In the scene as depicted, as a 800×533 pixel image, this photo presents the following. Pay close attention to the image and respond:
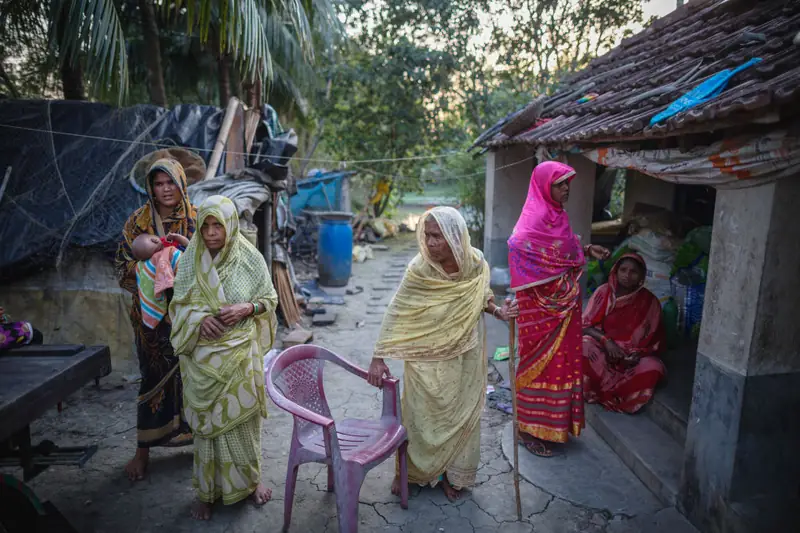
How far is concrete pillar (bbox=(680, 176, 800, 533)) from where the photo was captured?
2559 mm

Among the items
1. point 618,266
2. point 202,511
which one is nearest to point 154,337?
point 202,511

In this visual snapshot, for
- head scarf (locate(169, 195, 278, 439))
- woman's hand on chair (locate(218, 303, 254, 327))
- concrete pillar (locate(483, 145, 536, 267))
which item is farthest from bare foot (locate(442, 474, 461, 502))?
concrete pillar (locate(483, 145, 536, 267))

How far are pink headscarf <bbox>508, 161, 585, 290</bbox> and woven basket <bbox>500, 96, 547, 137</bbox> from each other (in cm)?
257

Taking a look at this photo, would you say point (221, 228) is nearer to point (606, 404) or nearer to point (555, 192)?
point (555, 192)

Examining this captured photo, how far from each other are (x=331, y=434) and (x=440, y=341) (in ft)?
2.60

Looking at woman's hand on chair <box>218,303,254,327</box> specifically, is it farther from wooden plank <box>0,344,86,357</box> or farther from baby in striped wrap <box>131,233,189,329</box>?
wooden plank <box>0,344,86,357</box>

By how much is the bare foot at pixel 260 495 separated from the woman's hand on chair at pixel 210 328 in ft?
3.41

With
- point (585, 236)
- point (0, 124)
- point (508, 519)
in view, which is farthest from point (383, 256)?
point (508, 519)

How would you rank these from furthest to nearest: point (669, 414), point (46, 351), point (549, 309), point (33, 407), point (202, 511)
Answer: point (669, 414) → point (549, 309) → point (202, 511) → point (46, 351) → point (33, 407)

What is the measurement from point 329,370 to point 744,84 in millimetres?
4368

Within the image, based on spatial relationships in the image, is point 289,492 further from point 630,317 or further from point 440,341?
point 630,317

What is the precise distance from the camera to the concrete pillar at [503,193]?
772cm

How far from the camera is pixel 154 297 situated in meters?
3.26

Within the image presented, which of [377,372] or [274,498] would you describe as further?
[274,498]
